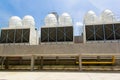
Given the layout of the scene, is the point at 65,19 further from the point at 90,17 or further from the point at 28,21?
the point at 28,21

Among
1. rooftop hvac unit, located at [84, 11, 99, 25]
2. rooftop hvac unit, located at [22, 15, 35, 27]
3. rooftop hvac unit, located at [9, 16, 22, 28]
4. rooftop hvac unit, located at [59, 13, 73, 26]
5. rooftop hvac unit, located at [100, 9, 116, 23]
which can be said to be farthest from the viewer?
rooftop hvac unit, located at [22, 15, 35, 27]

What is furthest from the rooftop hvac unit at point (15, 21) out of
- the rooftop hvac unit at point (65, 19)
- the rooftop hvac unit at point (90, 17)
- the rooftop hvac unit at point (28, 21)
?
the rooftop hvac unit at point (90, 17)

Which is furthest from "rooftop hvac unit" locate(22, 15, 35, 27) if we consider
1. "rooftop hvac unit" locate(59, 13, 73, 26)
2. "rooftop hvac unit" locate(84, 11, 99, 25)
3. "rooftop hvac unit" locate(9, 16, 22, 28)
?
"rooftop hvac unit" locate(84, 11, 99, 25)

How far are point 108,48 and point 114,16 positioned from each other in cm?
1145

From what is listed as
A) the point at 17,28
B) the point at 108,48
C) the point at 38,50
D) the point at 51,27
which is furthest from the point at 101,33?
the point at 17,28

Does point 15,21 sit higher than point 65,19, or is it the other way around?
point 65,19

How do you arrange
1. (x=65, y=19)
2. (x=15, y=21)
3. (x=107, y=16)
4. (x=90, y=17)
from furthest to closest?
(x=15, y=21) < (x=65, y=19) < (x=90, y=17) < (x=107, y=16)

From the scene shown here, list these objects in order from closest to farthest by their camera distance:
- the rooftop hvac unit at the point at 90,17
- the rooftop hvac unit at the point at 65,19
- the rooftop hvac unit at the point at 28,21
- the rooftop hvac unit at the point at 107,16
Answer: the rooftop hvac unit at the point at 107,16
the rooftop hvac unit at the point at 90,17
the rooftop hvac unit at the point at 65,19
the rooftop hvac unit at the point at 28,21

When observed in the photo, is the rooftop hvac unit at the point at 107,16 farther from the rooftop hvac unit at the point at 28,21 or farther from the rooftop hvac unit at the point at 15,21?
the rooftop hvac unit at the point at 15,21

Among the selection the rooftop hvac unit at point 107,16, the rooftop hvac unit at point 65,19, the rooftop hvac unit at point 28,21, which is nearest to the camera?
the rooftop hvac unit at point 107,16

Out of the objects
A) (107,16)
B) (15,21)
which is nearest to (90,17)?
(107,16)

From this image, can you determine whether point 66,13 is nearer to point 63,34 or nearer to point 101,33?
point 63,34

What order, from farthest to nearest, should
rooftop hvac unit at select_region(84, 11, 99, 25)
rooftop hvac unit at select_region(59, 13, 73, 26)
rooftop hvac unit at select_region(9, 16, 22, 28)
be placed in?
rooftop hvac unit at select_region(9, 16, 22, 28)
rooftop hvac unit at select_region(59, 13, 73, 26)
rooftop hvac unit at select_region(84, 11, 99, 25)

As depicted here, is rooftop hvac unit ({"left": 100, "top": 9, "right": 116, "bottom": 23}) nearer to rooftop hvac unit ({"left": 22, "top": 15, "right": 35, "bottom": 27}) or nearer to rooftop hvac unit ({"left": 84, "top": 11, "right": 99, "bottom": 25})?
rooftop hvac unit ({"left": 84, "top": 11, "right": 99, "bottom": 25})
